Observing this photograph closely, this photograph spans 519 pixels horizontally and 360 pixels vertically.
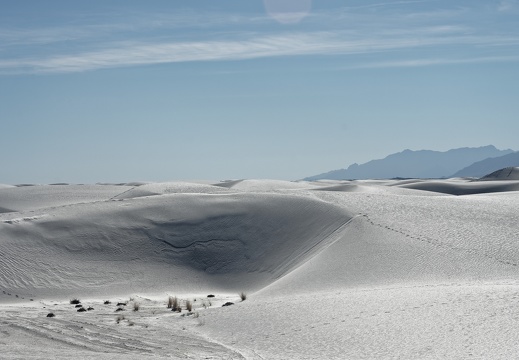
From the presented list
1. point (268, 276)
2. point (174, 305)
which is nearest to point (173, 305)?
point (174, 305)

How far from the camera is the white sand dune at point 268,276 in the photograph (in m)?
11.5

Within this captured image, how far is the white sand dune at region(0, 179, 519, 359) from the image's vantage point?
37.6 feet

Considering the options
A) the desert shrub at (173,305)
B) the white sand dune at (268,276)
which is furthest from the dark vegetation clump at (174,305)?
the white sand dune at (268,276)

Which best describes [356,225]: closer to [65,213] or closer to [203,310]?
[203,310]

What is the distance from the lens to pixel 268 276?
850 inches

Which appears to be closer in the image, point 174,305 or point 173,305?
point 174,305

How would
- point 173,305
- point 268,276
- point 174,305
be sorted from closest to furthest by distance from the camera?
point 174,305, point 173,305, point 268,276

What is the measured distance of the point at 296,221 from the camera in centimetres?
2534

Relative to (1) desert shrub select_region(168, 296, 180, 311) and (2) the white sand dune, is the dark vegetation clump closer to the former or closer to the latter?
(1) desert shrub select_region(168, 296, 180, 311)

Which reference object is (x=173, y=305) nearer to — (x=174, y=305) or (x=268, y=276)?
(x=174, y=305)

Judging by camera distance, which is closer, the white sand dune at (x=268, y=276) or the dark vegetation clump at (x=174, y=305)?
the white sand dune at (x=268, y=276)

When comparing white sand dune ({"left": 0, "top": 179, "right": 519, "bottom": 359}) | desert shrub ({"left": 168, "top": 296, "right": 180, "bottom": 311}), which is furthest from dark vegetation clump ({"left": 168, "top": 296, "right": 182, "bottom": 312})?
white sand dune ({"left": 0, "top": 179, "right": 519, "bottom": 359})

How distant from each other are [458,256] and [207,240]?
29.5ft

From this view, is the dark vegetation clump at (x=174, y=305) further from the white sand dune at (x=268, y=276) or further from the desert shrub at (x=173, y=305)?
the white sand dune at (x=268, y=276)
